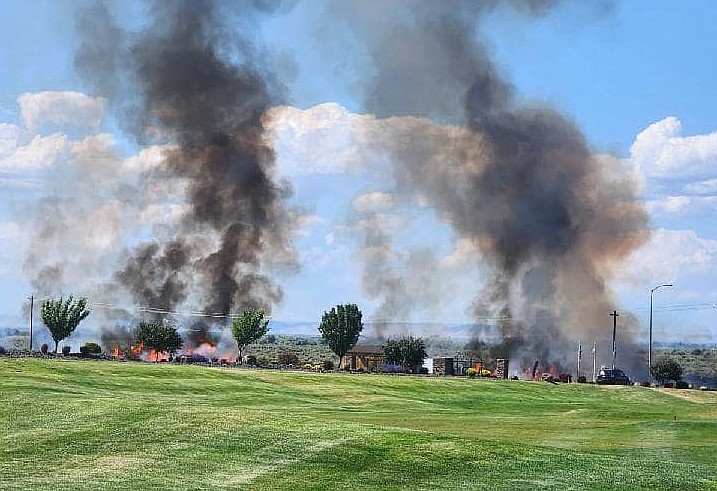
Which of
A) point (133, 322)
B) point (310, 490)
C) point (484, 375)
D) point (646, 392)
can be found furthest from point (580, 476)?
point (133, 322)

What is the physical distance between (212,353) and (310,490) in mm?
115349

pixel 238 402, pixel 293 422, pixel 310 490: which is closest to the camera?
pixel 310 490

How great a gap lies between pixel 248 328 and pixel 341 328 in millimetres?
12063

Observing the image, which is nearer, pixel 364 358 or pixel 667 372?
pixel 667 372

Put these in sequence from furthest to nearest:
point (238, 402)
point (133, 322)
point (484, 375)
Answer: point (133, 322), point (484, 375), point (238, 402)

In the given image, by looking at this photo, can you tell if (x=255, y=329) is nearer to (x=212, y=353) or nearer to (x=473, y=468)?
(x=212, y=353)

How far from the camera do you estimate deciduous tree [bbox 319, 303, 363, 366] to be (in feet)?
447

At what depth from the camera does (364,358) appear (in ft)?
458

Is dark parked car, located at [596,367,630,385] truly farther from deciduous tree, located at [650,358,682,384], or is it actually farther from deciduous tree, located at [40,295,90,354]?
deciduous tree, located at [40,295,90,354]

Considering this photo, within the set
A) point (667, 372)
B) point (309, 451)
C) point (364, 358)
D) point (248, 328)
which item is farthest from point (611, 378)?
point (309, 451)

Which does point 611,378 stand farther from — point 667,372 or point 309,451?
point 309,451

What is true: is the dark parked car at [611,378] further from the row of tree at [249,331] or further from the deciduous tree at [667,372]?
the row of tree at [249,331]

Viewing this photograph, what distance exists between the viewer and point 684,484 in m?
27.5

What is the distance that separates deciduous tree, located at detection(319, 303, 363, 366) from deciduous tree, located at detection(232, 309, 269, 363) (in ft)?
27.6
